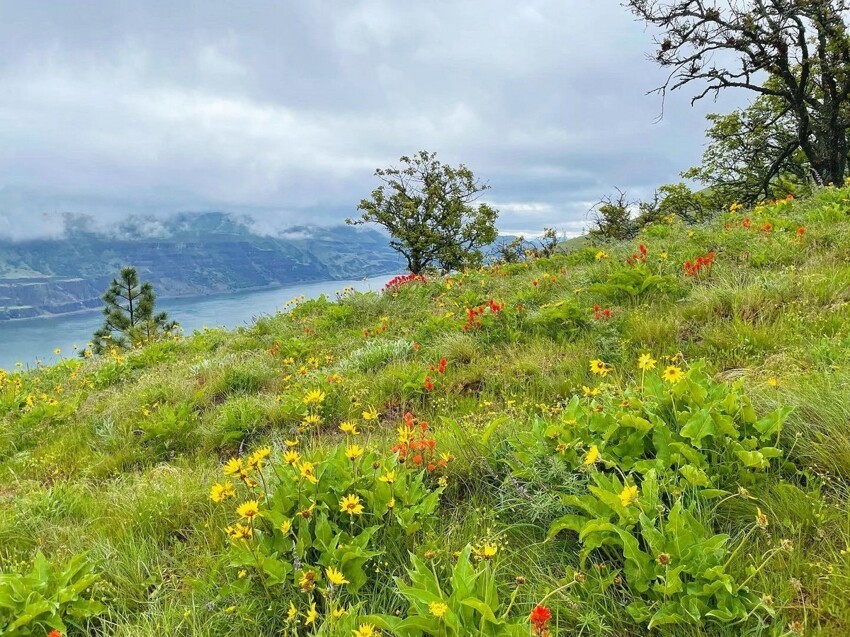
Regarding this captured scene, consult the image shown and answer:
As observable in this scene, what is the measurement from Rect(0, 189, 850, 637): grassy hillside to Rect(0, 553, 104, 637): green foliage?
0.01 meters

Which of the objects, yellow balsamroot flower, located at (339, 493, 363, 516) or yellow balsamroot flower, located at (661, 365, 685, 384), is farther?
yellow balsamroot flower, located at (661, 365, 685, 384)

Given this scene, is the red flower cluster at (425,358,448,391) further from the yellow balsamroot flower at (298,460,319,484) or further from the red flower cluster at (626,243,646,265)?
the red flower cluster at (626,243,646,265)

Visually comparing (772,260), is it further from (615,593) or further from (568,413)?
(615,593)

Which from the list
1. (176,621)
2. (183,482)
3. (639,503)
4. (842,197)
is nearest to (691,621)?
(639,503)

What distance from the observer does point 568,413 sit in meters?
2.40

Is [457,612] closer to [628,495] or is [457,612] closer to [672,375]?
[628,495]

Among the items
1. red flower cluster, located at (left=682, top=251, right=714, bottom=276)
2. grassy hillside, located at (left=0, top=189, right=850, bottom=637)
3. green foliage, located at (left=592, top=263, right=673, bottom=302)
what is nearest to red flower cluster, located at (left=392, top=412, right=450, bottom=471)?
grassy hillside, located at (left=0, top=189, right=850, bottom=637)

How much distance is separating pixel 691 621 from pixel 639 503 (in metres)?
0.39

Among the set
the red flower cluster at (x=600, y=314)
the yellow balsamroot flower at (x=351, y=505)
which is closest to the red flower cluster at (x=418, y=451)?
the yellow balsamroot flower at (x=351, y=505)

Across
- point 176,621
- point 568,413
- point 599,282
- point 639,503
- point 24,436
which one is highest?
point 599,282

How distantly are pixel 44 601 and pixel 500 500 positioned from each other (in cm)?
201

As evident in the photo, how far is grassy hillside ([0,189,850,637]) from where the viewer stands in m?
1.59

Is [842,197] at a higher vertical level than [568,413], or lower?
higher

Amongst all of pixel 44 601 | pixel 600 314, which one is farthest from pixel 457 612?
pixel 600 314
